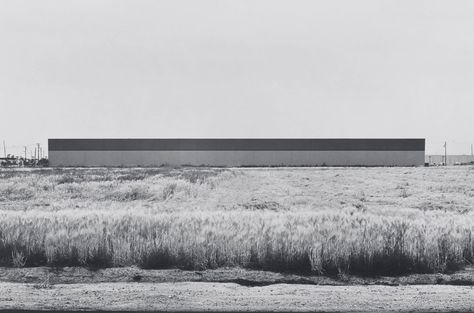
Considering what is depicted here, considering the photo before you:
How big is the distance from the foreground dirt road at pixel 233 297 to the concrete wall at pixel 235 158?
307ft

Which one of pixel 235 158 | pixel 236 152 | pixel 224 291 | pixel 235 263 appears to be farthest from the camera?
pixel 235 158

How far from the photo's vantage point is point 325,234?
12828 mm

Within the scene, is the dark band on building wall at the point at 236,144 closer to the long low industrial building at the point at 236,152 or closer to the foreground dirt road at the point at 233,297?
the long low industrial building at the point at 236,152

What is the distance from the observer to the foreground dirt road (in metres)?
7.60

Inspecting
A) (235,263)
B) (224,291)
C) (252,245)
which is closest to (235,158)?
(252,245)

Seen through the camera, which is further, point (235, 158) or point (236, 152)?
point (235, 158)

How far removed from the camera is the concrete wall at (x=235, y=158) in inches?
4037

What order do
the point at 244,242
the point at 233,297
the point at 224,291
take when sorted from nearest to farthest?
the point at 233,297, the point at 224,291, the point at 244,242

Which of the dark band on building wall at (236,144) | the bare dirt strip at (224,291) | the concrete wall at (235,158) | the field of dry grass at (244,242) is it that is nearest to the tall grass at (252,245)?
the field of dry grass at (244,242)

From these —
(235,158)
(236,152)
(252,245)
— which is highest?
(236,152)

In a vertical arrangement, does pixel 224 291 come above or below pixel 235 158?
below

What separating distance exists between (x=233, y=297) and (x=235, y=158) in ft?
314

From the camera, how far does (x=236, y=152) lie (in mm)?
103625

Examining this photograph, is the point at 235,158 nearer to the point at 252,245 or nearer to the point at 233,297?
the point at 252,245
